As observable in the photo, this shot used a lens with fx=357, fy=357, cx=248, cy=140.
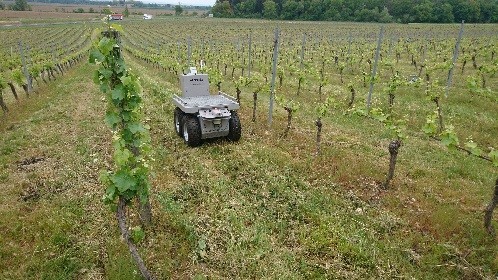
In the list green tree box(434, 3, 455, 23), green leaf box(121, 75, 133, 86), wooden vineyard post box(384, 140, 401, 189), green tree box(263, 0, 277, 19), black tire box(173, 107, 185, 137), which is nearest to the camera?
green leaf box(121, 75, 133, 86)

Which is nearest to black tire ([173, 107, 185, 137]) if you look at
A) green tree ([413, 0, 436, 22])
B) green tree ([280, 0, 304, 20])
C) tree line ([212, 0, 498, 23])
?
tree line ([212, 0, 498, 23])

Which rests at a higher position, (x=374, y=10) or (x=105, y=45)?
(x=374, y=10)

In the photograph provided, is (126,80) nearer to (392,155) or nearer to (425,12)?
(392,155)

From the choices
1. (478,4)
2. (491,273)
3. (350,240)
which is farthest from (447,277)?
(478,4)

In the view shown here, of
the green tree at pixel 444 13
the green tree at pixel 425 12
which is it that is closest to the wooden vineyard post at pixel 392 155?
the green tree at pixel 425 12

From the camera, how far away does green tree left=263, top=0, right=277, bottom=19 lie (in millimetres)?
83812

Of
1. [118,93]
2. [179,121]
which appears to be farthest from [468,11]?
[118,93]

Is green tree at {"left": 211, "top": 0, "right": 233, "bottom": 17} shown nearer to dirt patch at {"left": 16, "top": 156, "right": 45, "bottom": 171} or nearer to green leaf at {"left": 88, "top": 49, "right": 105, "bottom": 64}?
dirt patch at {"left": 16, "top": 156, "right": 45, "bottom": 171}

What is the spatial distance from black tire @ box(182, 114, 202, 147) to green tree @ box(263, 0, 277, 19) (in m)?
80.4

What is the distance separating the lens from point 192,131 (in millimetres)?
8289

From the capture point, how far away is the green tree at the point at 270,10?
83.8 metres

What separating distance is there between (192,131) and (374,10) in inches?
2896

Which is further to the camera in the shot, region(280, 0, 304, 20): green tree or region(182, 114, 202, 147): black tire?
region(280, 0, 304, 20): green tree

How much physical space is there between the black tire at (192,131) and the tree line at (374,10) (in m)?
71.6
